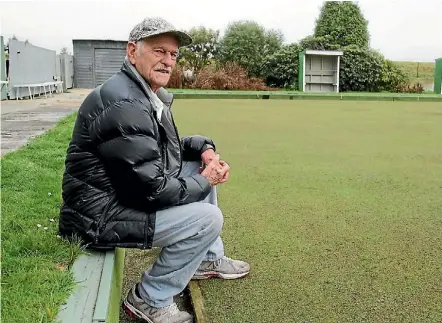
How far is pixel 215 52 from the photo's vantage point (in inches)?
1196

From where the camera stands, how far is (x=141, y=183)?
223 centimetres

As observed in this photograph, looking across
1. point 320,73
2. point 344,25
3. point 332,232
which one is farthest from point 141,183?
point 344,25

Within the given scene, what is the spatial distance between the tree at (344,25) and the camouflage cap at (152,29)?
1191 inches

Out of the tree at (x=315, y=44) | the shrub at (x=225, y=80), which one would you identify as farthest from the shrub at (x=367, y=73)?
the shrub at (x=225, y=80)

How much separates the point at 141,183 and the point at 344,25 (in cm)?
3168

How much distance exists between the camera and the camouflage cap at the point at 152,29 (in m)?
2.34

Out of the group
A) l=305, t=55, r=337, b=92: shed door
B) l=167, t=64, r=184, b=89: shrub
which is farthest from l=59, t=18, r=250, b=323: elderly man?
l=305, t=55, r=337, b=92: shed door

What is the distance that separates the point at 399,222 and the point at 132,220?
2293 mm

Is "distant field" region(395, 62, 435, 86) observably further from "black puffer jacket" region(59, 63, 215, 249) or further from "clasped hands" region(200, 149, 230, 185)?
"black puffer jacket" region(59, 63, 215, 249)

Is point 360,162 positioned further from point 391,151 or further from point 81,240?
point 81,240

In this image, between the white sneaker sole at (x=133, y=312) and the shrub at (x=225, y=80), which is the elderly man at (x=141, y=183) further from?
the shrub at (x=225, y=80)

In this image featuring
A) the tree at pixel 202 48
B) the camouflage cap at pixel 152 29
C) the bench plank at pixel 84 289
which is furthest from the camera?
the tree at pixel 202 48

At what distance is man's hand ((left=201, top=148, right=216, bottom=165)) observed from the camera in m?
2.89

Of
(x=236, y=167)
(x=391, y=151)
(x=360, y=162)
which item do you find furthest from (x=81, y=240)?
(x=391, y=151)
